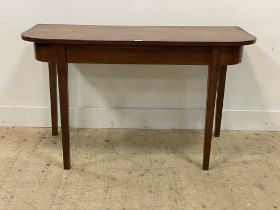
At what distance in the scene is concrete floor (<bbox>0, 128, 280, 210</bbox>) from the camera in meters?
1.52

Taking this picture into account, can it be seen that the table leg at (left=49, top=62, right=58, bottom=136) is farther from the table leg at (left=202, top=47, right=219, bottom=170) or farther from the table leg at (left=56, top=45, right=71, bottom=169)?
the table leg at (left=202, top=47, right=219, bottom=170)

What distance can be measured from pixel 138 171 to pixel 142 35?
2.06 feet

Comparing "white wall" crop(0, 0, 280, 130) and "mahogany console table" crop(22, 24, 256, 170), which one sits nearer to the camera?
"mahogany console table" crop(22, 24, 256, 170)

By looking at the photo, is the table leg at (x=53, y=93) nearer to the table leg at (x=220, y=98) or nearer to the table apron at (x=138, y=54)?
the table apron at (x=138, y=54)

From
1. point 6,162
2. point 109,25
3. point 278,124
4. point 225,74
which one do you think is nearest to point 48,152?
point 6,162

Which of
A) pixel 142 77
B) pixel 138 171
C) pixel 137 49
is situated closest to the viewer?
pixel 137 49

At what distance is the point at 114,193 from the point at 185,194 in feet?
0.99

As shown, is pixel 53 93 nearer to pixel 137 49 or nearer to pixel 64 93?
pixel 64 93

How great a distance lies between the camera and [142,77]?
2.11m

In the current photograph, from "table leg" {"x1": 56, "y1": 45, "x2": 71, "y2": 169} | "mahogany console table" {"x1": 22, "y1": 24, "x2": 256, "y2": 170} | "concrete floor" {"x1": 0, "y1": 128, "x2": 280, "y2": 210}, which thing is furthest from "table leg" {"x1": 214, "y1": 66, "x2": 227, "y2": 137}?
"table leg" {"x1": 56, "y1": 45, "x2": 71, "y2": 169}

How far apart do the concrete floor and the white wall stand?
90 millimetres

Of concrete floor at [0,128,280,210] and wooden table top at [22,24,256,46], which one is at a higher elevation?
wooden table top at [22,24,256,46]

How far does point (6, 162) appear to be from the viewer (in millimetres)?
1798

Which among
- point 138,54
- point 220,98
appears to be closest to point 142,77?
point 220,98
